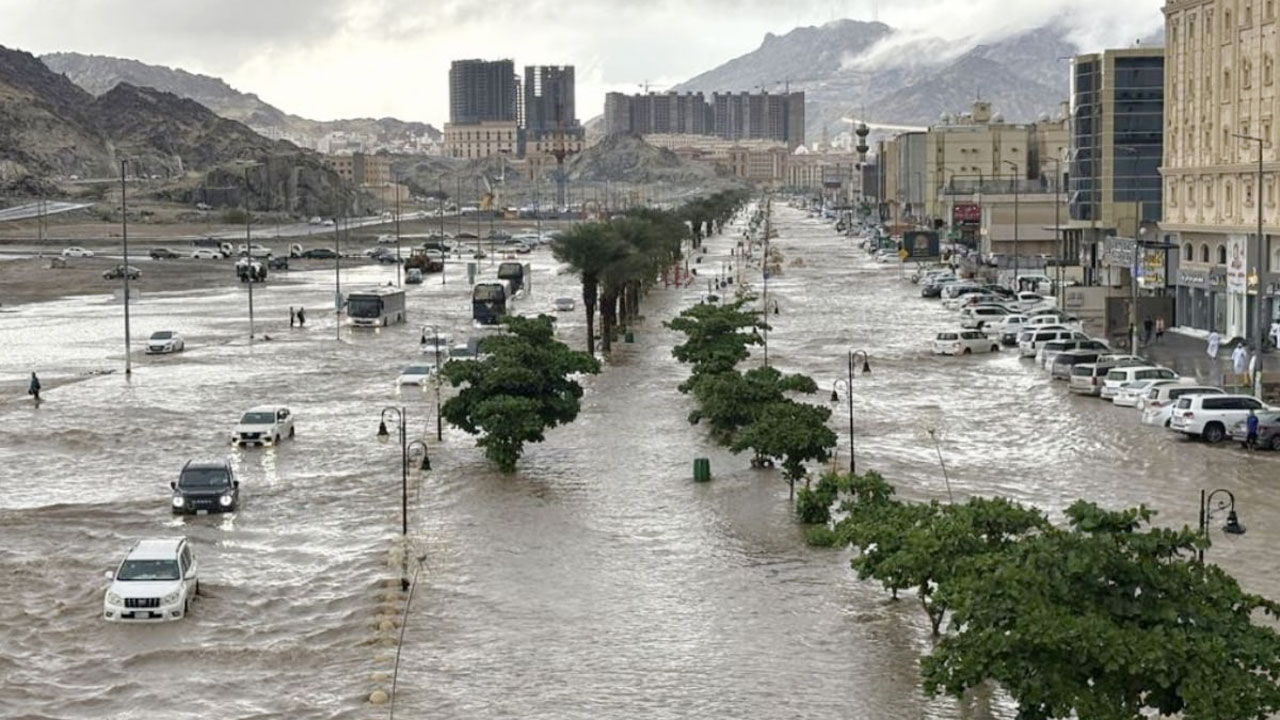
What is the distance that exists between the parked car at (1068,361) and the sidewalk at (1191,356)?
2.28 m

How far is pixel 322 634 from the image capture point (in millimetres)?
26609

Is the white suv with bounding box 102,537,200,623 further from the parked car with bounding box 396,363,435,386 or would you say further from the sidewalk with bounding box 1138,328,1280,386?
the sidewalk with bounding box 1138,328,1280,386

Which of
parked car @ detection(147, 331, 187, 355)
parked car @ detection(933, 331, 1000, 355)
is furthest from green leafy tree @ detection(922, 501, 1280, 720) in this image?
parked car @ detection(147, 331, 187, 355)

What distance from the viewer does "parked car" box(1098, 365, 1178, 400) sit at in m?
51.2

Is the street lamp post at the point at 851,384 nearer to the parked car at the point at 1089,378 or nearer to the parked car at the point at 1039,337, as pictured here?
the parked car at the point at 1039,337

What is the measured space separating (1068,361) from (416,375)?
2075 cm

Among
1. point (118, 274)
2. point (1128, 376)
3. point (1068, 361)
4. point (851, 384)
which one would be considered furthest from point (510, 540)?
point (118, 274)

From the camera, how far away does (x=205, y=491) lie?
3575 centimetres

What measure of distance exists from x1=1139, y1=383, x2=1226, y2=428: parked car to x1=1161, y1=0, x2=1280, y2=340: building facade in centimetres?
1011

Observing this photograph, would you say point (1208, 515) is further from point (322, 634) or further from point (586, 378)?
point (586, 378)

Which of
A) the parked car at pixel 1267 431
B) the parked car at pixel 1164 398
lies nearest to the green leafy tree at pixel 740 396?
the parked car at pixel 1164 398

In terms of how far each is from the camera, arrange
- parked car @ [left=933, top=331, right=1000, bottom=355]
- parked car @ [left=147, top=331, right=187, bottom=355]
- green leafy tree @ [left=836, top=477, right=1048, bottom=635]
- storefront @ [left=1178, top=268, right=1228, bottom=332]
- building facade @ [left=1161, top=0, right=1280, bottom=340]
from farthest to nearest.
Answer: parked car @ [left=147, top=331, right=187, bottom=355] → parked car @ [left=933, top=331, right=1000, bottom=355] → storefront @ [left=1178, top=268, right=1228, bottom=332] → building facade @ [left=1161, top=0, right=1280, bottom=340] → green leafy tree @ [left=836, top=477, right=1048, bottom=635]

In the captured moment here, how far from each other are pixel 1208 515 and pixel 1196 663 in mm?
15784

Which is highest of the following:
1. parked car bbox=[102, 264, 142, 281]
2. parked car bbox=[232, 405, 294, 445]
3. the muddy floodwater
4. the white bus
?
parked car bbox=[102, 264, 142, 281]
